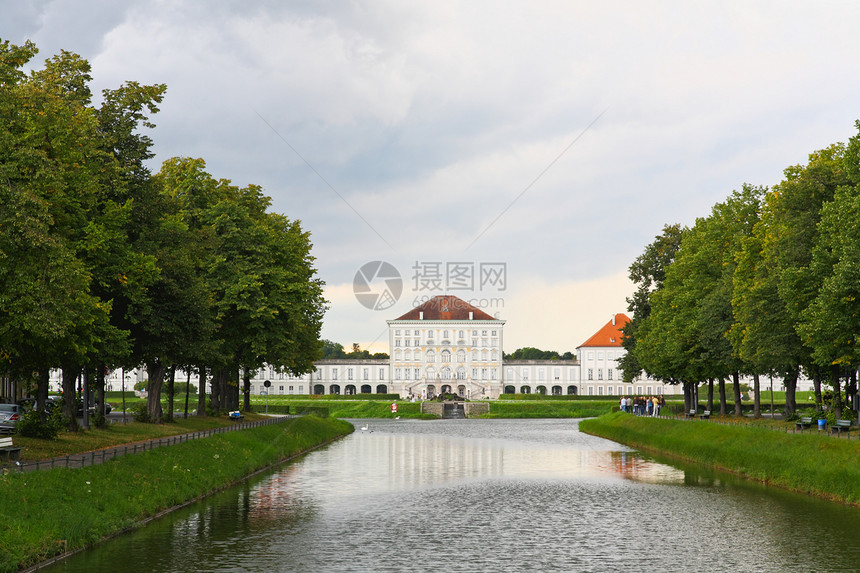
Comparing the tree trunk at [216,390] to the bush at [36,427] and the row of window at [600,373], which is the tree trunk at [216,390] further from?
the row of window at [600,373]

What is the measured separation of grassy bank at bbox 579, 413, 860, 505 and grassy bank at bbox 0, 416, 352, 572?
21.8 metres

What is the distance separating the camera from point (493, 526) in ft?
83.8

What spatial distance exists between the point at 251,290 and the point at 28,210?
2726 centimetres

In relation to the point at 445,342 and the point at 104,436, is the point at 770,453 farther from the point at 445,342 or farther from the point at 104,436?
the point at 445,342

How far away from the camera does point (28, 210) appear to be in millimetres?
27531

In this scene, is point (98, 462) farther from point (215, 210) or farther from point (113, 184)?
point (215, 210)

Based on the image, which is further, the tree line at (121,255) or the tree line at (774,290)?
the tree line at (774,290)

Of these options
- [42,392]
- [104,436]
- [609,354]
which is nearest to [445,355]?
[609,354]

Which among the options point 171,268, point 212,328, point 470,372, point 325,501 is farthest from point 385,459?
point 470,372

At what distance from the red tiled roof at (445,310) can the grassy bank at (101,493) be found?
135 meters

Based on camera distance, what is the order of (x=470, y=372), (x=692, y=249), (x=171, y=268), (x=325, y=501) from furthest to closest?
1. (x=470, y=372)
2. (x=692, y=249)
3. (x=171, y=268)
4. (x=325, y=501)

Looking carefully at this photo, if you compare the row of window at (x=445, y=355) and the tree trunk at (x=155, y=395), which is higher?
the row of window at (x=445, y=355)

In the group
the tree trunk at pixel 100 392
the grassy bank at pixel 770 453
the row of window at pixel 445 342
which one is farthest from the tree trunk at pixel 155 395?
the row of window at pixel 445 342

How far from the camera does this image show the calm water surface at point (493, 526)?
20.2 metres
